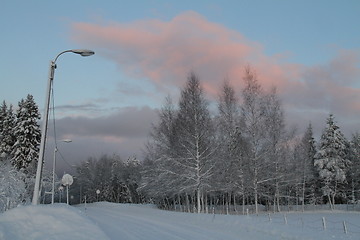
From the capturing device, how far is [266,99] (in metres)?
39.8

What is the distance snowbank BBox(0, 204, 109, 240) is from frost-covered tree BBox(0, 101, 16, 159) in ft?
139

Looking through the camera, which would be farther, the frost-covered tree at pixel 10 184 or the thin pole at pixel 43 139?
the frost-covered tree at pixel 10 184

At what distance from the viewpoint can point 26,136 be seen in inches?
1935

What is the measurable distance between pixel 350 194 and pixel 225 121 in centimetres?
3470

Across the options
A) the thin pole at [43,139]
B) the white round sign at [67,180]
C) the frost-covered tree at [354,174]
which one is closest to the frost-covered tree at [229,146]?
the white round sign at [67,180]

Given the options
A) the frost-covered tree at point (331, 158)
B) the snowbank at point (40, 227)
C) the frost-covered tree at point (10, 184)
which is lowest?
the snowbank at point (40, 227)

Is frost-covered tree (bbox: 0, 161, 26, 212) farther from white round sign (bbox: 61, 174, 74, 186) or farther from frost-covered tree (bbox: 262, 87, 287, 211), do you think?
frost-covered tree (bbox: 262, 87, 287, 211)

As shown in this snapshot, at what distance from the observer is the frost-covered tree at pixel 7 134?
51.3m

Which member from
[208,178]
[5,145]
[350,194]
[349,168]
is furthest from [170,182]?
[350,194]

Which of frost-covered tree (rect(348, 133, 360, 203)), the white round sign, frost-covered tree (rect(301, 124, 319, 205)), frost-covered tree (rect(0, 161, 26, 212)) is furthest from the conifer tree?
frost-covered tree (rect(0, 161, 26, 212))

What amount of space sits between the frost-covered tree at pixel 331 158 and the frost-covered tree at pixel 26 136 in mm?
43214

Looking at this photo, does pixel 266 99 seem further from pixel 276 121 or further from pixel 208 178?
pixel 208 178

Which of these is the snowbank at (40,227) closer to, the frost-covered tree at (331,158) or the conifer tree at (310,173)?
the conifer tree at (310,173)

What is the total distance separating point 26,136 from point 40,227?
1680 inches
